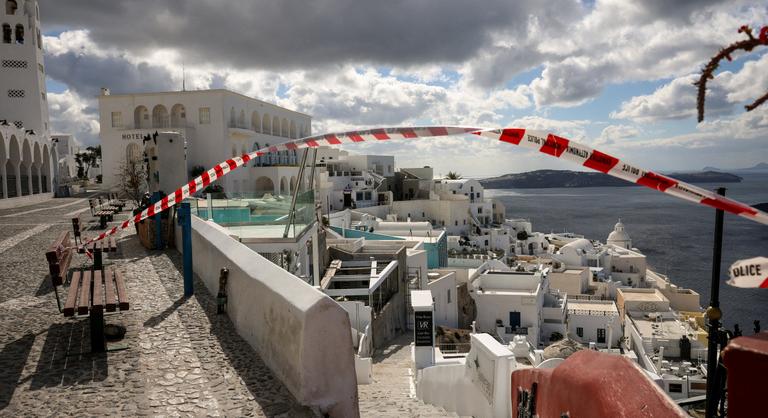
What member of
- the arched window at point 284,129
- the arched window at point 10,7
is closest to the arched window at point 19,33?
the arched window at point 10,7

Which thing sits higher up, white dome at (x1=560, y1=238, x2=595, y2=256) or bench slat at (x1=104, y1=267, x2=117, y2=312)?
bench slat at (x1=104, y1=267, x2=117, y2=312)

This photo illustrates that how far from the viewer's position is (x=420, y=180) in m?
67.7

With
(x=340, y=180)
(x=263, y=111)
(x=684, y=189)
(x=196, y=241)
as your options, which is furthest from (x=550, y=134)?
(x=340, y=180)

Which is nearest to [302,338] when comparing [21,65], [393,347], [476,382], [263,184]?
[476,382]

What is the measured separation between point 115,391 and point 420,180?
63.6 meters

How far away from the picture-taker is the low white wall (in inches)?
167

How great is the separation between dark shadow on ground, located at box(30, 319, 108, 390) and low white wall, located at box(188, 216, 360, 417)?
1447 millimetres

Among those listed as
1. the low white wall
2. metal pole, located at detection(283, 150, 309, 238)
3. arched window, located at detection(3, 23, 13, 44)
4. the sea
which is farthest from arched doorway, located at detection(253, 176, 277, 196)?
the low white wall

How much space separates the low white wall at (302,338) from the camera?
4.24 metres

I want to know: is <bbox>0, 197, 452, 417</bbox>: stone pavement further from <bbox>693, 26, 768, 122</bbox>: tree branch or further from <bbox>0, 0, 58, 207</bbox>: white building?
<bbox>0, 0, 58, 207</bbox>: white building

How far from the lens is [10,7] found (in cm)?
4238

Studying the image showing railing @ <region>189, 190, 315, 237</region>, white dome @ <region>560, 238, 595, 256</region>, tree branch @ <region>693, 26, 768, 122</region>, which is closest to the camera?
tree branch @ <region>693, 26, 768, 122</region>

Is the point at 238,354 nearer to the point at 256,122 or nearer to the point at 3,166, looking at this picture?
the point at 3,166

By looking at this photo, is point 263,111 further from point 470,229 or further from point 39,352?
point 39,352
